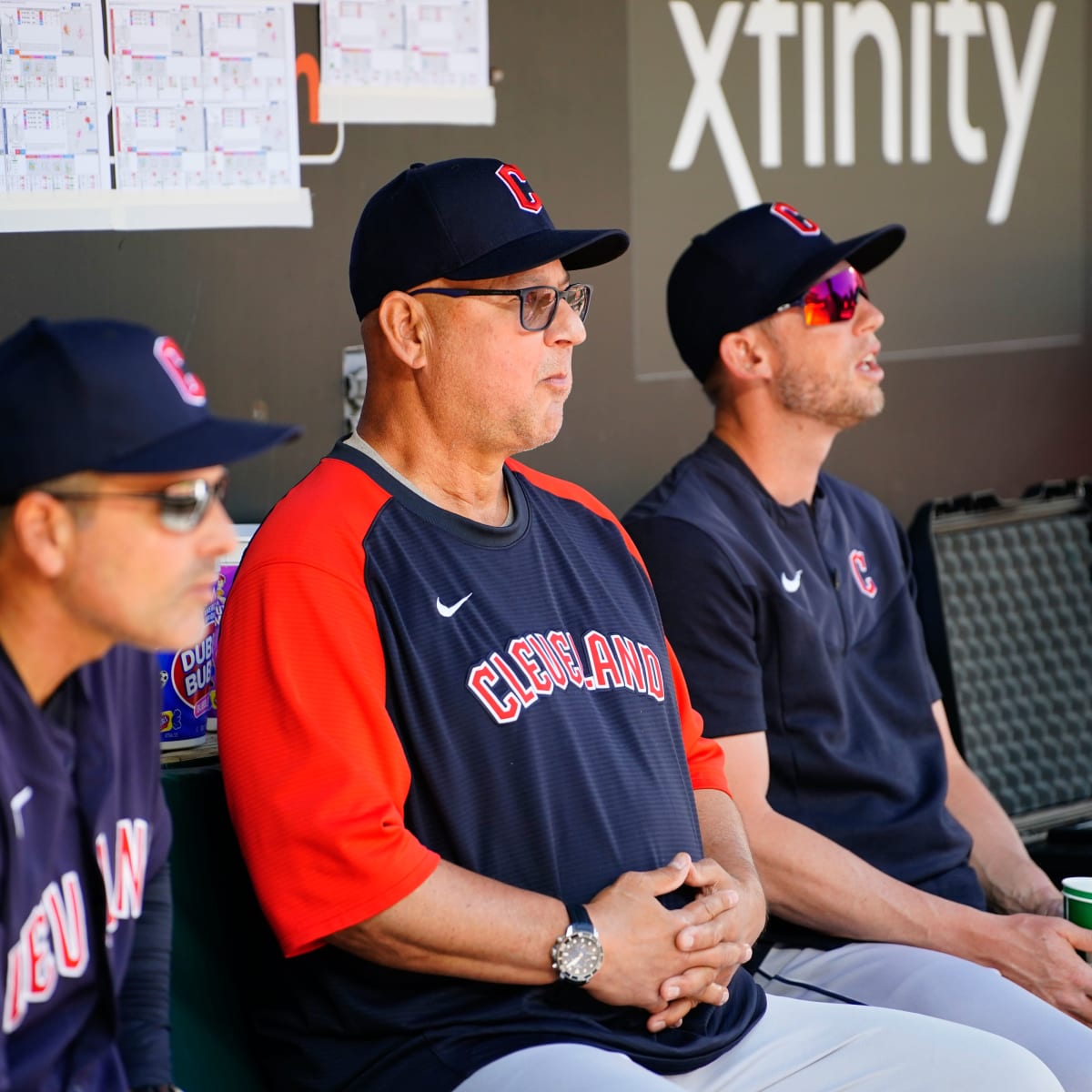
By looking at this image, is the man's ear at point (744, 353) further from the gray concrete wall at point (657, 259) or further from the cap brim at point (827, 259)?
the gray concrete wall at point (657, 259)

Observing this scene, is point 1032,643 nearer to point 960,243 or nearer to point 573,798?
point 960,243

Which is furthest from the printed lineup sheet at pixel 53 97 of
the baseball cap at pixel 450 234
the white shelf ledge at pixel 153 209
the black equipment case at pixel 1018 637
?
the black equipment case at pixel 1018 637

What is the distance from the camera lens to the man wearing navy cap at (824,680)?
2.43 m

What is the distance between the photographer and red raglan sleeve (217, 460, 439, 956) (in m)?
1.79

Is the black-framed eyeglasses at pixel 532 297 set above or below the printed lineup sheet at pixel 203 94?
below

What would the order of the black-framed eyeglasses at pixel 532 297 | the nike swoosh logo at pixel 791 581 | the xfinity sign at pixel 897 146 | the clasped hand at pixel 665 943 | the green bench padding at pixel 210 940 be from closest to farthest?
the clasped hand at pixel 665 943
the green bench padding at pixel 210 940
the black-framed eyeglasses at pixel 532 297
the nike swoosh logo at pixel 791 581
the xfinity sign at pixel 897 146

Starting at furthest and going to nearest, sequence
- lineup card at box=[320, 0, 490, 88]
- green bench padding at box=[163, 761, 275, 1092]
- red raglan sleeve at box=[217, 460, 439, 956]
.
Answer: lineup card at box=[320, 0, 490, 88]
green bench padding at box=[163, 761, 275, 1092]
red raglan sleeve at box=[217, 460, 439, 956]

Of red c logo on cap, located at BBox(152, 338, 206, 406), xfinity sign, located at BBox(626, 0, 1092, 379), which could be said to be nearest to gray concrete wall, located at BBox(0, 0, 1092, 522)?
xfinity sign, located at BBox(626, 0, 1092, 379)

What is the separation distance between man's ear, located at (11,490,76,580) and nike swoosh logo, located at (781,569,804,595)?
1363mm

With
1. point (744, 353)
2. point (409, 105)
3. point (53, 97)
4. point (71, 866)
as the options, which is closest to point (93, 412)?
point (71, 866)

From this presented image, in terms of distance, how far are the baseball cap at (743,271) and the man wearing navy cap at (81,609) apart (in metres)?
1.38

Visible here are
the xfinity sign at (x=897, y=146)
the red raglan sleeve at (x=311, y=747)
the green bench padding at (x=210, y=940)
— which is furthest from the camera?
the xfinity sign at (x=897, y=146)

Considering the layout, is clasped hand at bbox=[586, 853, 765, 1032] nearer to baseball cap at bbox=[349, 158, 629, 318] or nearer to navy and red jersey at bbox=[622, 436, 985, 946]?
navy and red jersey at bbox=[622, 436, 985, 946]

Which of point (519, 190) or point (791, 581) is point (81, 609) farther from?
point (791, 581)
